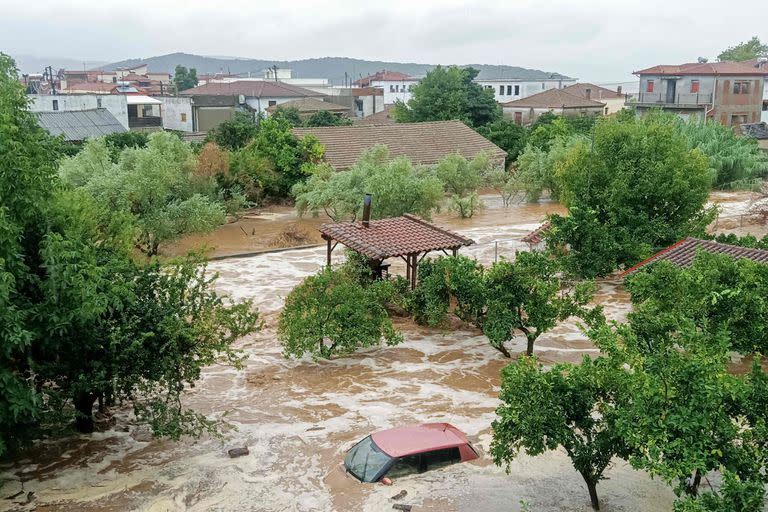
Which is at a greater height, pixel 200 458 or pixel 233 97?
pixel 233 97

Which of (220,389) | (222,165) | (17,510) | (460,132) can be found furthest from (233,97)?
(17,510)

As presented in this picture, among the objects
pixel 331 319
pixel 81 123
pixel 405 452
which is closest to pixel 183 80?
pixel 81 123

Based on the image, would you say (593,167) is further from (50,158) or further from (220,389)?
(50,158)

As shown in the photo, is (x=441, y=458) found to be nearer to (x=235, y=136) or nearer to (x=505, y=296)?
(x=505, y=296)

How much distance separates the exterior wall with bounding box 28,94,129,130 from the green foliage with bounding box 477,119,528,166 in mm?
28417

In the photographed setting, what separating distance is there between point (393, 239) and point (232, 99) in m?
65.2

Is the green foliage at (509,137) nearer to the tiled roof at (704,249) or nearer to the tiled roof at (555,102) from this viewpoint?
the tiled roof at (555,102)

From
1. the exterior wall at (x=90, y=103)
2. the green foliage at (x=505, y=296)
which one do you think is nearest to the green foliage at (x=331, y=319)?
the green foliage at (x=505, y=296)

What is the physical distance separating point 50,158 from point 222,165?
24217 millimetres

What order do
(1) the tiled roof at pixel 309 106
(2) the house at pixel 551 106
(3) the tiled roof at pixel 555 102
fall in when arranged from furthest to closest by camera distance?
(1) the tiled roof at pixel 309 106 → (3) the tiled roof at pixel 555 102 → (2) the house at pixel 551 106

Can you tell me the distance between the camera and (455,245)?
22.1 metres

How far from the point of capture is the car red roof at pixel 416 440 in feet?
41.6

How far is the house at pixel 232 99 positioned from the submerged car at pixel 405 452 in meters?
62.4

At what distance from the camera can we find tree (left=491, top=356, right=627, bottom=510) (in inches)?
417
